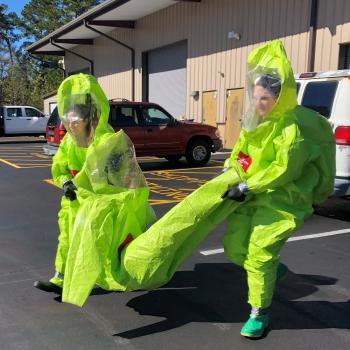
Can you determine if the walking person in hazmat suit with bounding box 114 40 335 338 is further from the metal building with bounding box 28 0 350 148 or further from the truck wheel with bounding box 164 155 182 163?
the truck wheel with bounding box 164 155 182 163

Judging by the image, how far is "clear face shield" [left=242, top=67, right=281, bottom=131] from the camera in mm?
3115

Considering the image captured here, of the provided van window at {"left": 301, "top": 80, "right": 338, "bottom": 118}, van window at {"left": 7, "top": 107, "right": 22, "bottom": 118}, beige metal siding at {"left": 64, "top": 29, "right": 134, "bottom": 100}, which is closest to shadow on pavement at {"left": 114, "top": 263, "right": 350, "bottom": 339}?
van window at {"left": 301, "top": 80, "right": 338, "bottom": 118}

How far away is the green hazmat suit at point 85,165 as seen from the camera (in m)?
3.48

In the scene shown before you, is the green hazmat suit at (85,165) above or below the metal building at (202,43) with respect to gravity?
below

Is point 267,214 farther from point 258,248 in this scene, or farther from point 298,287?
point 298,287

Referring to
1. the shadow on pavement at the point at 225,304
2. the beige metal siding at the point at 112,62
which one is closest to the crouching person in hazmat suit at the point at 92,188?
the shadow on pavement at the point at 225,304

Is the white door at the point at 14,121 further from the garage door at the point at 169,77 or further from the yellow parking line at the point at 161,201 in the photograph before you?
the yellow parking line at the point at 161,201

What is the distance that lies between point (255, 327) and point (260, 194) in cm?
92

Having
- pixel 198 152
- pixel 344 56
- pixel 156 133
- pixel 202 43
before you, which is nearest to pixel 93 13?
pixel 202 43

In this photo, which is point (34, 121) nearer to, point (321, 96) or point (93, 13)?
point (93, 13)

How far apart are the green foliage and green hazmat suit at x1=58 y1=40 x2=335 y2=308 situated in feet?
150

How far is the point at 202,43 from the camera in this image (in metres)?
17.1

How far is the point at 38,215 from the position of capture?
7051 millimetres

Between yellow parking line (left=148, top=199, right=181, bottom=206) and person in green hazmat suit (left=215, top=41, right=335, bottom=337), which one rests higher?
person in green hazmat suit (left=215, top=41, right=335, bottom=337)
